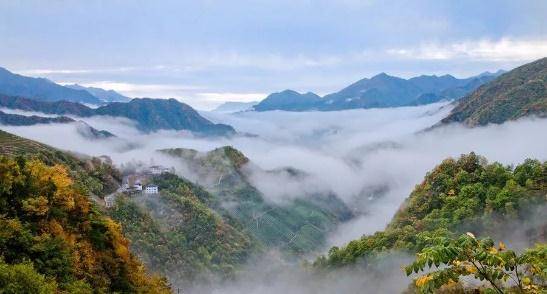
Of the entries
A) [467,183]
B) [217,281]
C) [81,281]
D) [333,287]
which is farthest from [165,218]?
[81,281]

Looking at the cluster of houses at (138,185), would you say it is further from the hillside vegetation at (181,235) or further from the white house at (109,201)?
the hillside vegetation at (181,235)

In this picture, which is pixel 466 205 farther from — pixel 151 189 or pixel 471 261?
pixel 151 189

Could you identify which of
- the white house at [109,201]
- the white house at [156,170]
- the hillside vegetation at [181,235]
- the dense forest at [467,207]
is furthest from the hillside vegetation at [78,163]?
the dense forest at [467,207]

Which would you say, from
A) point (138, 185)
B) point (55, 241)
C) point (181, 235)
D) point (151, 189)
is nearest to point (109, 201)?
point (181, 235)

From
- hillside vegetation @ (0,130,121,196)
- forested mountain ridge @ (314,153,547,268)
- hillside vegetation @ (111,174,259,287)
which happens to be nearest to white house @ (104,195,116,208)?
hillside vegetation @ (111,174,259,287)

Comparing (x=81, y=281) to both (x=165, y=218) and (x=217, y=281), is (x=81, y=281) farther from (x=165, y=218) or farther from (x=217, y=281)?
(x=165, y=218)

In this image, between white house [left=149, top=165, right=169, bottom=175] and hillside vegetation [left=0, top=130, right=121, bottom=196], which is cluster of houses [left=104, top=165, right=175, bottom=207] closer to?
white house [left=149, top=165, right=169, bottom=175]
